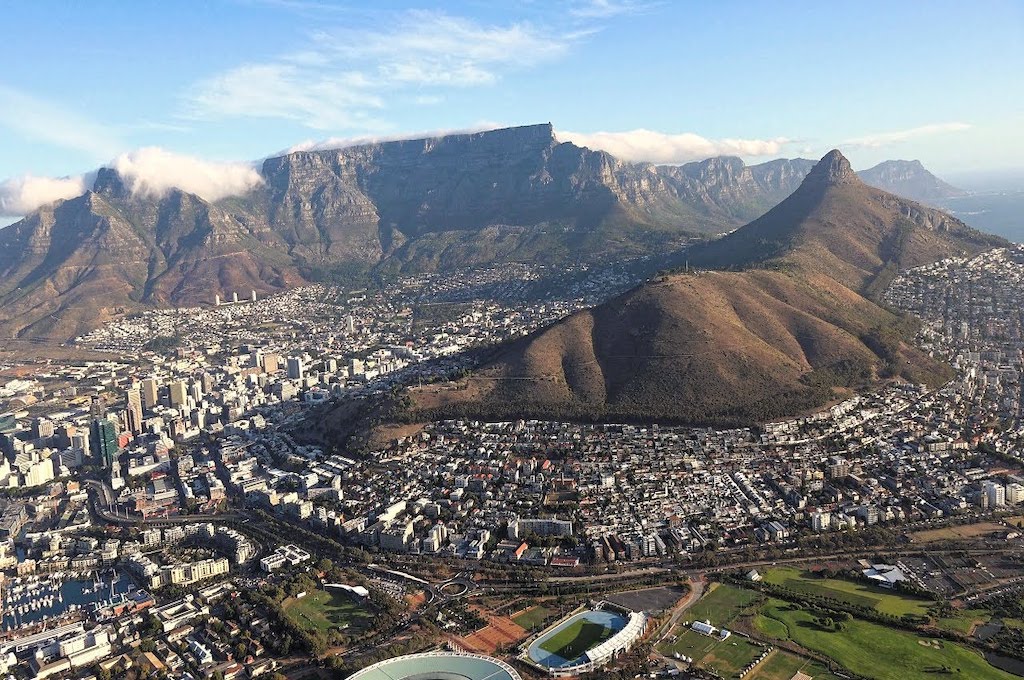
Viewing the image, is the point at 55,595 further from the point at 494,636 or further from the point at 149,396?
the point at 149,396

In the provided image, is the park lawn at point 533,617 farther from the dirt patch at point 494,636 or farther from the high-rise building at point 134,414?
the high-rise building at point 134,414

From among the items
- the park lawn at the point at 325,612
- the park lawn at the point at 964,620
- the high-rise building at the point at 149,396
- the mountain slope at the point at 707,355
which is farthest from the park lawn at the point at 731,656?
the high-rise building at the point at 149,396

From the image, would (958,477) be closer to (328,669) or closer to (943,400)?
(943,400)

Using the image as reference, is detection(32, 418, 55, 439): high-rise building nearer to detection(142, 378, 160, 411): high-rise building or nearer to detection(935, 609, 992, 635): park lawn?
detection(142, 378, 160, 411): high-rise building

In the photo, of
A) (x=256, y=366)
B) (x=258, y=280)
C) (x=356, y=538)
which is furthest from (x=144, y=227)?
(x=356, y=538)

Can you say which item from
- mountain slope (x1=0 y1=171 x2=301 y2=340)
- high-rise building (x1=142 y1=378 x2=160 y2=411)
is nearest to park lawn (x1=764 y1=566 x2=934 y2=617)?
high-rise building (x1=142 y1=378 x2=160 y2=411)

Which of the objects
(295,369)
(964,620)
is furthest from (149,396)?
(964,620)
